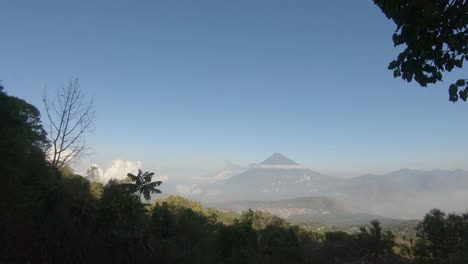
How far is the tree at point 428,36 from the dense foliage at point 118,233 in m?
7.94

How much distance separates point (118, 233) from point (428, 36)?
9770 mm

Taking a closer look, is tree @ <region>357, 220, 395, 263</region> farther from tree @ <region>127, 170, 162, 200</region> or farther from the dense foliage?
tree @ <region>127, 170, 162, 200</region>

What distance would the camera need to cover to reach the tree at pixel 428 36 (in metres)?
3.65

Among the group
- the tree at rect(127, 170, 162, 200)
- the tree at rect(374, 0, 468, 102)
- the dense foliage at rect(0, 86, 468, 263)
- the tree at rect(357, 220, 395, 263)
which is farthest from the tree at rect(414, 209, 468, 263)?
the tree at rect(374, 0, 468, 102)

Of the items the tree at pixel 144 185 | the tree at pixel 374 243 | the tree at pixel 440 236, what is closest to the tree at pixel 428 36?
the tree at pixel 144 185

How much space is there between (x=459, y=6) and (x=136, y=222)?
1122 centimetres

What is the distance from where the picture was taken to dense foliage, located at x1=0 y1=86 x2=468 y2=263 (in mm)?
8461

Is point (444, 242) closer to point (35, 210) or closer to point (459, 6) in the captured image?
point (459, 6)

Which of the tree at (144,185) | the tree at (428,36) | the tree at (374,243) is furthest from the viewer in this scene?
the tree at (374,243)

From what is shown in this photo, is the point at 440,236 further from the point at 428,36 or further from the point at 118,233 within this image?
the point at 428,36

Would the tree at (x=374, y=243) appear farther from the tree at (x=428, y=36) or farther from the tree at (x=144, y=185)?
the tree at (x=428, y=36)

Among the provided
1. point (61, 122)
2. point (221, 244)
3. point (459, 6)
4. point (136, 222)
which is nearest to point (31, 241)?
point (136, 222)

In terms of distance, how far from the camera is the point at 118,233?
10180 mm

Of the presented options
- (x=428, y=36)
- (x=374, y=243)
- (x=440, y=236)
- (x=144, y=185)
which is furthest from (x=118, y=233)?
(x=440, y=236)
